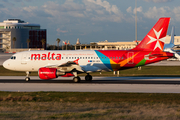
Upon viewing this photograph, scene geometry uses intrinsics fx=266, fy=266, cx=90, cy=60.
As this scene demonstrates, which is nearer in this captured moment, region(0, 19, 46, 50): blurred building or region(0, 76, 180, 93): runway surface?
region(0, 76, 180, 93): runway surface

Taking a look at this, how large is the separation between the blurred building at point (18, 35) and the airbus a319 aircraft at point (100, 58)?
477ft

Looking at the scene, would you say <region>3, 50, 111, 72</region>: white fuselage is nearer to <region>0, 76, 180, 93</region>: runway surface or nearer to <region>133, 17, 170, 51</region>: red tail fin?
<region>0, 76, 180, 93</region>: runway surface

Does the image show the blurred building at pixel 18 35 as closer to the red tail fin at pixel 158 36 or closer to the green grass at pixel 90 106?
the red tail fin at pixel 158 36

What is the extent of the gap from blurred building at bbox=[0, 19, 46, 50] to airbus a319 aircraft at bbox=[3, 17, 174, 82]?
477 feet

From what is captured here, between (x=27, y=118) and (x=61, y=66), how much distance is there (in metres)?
18.7

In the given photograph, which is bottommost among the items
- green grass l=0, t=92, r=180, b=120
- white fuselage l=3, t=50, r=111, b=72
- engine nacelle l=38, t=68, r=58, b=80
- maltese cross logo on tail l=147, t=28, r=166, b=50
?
green grass l=0, t=92, r=180, b=120

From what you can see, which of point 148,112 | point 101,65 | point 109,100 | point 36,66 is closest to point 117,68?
point 101,65

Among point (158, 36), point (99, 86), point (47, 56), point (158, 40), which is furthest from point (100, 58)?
point (158, 36)

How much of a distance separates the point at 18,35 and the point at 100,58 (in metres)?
155

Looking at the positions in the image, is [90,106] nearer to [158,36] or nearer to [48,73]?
[48,73]

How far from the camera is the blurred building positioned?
176 m

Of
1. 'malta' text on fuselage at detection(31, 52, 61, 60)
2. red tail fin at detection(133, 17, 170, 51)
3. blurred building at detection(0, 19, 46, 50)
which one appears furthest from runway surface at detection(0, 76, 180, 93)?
blurred building at detection(0, 19, 46, 50)

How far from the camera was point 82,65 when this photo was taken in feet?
103

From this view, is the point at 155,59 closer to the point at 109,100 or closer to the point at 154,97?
the point at 154,97
